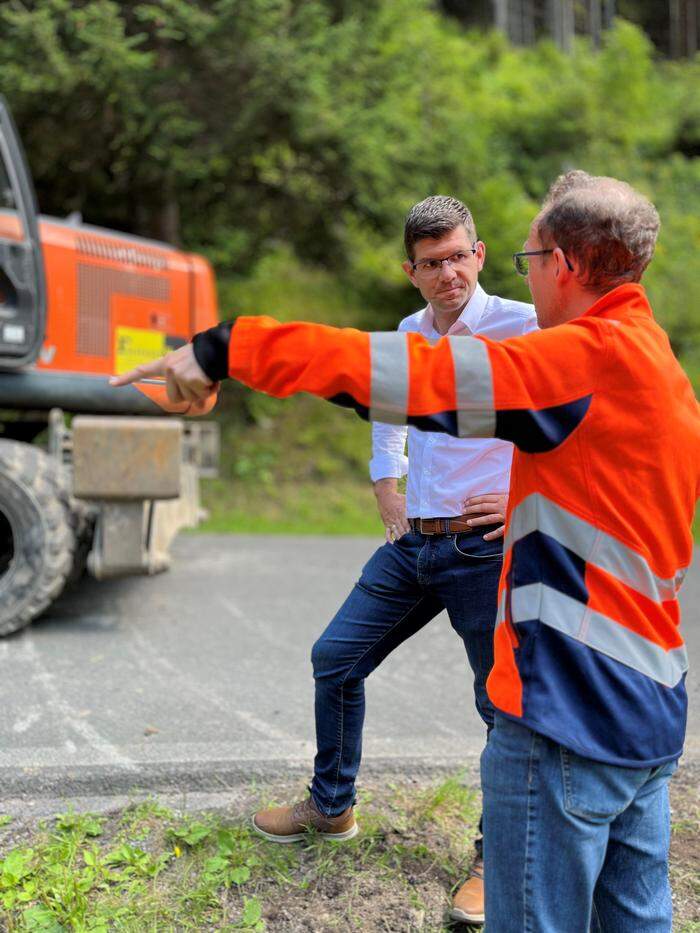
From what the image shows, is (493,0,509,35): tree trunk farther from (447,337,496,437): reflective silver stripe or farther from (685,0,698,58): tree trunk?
(447,337,496,437): reflective silver stripe

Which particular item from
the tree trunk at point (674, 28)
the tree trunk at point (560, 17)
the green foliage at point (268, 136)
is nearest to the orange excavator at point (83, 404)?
the green foliage at point (268, 136)

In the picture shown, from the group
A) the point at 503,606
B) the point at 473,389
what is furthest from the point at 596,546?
the point at 473,389

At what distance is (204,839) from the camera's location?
317 cm

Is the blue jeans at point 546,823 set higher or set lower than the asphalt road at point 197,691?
higher

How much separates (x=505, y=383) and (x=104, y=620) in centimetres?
477

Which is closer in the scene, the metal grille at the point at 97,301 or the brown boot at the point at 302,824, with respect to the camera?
the brown boot at the point at 302,824

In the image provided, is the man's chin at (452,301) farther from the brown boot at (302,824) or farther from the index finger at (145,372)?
the brown boot at (302,824)

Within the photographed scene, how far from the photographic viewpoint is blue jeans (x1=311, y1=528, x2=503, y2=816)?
2707mm

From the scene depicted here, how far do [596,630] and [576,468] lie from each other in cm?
30

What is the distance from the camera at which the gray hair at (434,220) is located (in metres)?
2.69

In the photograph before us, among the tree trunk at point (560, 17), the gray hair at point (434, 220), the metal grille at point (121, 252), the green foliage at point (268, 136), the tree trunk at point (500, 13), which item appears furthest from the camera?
the tree trunk at point (560, 17)

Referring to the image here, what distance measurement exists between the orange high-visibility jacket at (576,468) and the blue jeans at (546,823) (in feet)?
0.18

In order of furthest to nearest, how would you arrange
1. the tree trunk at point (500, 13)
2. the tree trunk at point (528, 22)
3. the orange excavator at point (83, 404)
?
1. the tree trunk at point (528, 22)
2. the tree trunk at point (500, 13)
3. the orange excavator at point (83, 404)

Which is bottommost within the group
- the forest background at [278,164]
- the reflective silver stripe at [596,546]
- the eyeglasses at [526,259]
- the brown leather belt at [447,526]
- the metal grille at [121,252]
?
the brown leather belt at [447,526]
